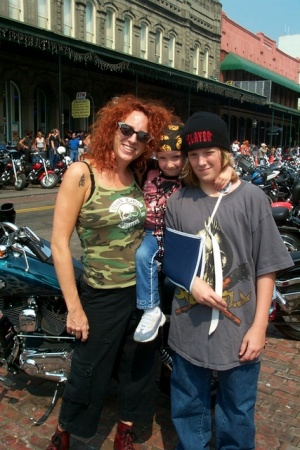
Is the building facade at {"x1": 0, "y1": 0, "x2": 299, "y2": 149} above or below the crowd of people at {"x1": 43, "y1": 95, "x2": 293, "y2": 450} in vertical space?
above

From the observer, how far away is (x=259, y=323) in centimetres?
202

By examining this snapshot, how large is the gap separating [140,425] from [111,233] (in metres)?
1.11

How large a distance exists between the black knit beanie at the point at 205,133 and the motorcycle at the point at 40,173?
12675 mm

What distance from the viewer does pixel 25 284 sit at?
8.90 feet

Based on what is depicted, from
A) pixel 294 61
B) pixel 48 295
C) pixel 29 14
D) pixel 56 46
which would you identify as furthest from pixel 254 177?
pixel 294 61

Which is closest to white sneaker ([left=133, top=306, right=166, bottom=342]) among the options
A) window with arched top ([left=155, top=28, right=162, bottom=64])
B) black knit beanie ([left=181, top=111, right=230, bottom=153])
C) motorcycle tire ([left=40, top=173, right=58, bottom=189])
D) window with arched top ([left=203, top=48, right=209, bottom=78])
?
black knit beanie ([left=181, top=111, right=230, bottom=153])

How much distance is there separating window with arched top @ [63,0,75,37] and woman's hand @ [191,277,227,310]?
24304 mm

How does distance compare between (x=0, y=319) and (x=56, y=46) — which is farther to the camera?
(x=56, y=46)

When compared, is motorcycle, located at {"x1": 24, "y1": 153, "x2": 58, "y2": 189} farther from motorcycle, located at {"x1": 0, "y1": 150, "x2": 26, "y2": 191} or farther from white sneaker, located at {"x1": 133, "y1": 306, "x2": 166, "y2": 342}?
white sneaker, located at {"x1": 133, "y1": 306, "x2": 166, "y2": 342}

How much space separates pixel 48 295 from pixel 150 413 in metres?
0.87

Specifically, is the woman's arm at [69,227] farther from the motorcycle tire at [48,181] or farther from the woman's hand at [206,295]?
the motorcycle tire at [48,181]

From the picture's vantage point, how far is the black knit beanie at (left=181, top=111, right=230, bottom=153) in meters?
2.00

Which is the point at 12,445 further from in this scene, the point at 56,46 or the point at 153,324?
the point at 56,46

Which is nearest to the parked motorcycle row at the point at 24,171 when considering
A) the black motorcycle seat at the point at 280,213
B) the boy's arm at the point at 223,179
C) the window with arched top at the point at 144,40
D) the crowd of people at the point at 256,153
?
the crowd of people at the point at 256,153
